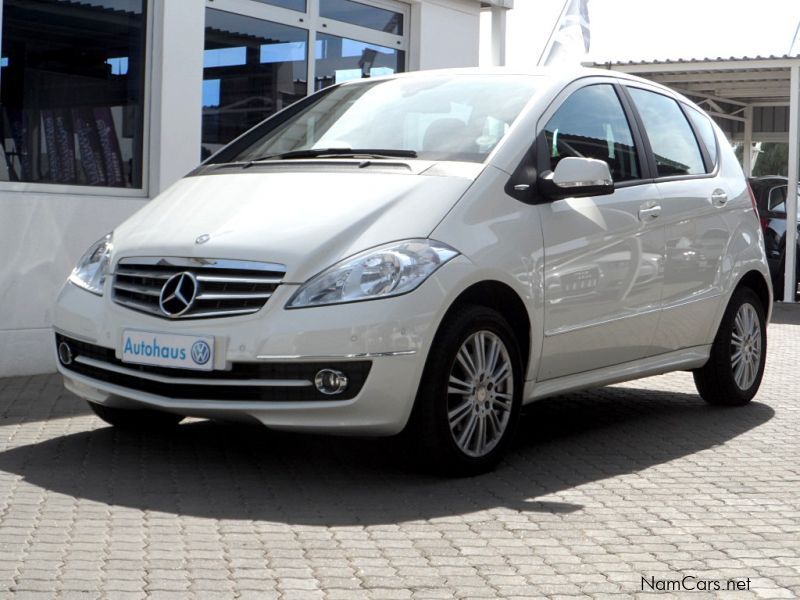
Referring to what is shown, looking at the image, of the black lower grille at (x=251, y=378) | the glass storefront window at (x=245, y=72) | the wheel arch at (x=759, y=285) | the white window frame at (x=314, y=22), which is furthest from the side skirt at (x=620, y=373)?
the white window frame at (x=314, y=22)

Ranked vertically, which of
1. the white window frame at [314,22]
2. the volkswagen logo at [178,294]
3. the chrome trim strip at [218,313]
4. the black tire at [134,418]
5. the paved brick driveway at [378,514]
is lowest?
the paved brick driveway at [378,514]

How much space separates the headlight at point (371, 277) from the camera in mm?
5020

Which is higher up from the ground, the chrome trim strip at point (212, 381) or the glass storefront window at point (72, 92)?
the glass storefront window at point (72, 92)

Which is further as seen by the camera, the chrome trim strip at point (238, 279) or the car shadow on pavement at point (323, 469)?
the chrome trim strip at point (238, 279)

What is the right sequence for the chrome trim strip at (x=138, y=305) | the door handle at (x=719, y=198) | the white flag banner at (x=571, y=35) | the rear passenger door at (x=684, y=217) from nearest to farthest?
the chrome trim strip at (x=138, y=305) < the rear passenger door at (x=684, y=217) < the door handle at (x=719, y=198) < the white flag banner at (x=571, y=35)

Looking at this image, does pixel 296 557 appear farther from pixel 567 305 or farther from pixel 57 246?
pixel 57 246

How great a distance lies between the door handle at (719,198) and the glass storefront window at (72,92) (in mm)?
4343

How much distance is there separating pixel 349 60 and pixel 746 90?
507 inches

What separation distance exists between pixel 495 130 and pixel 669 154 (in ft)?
5.13

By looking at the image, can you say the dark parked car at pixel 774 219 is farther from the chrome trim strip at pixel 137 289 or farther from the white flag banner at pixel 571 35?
the chrome trim strip at pixel 137 289

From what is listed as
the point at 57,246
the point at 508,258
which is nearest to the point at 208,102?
the point at 57,246

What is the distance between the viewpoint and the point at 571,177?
19.0ft

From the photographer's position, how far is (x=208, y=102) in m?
10.4

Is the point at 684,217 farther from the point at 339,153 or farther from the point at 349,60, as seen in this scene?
the point at 349,60
